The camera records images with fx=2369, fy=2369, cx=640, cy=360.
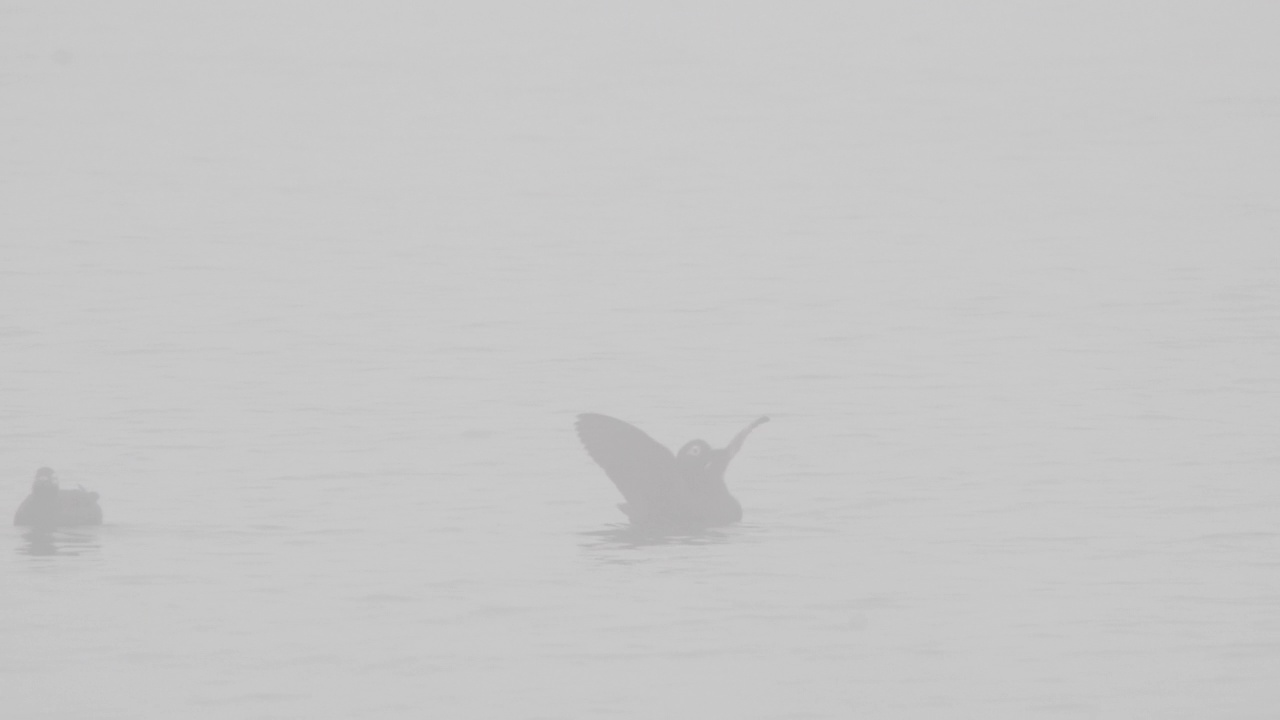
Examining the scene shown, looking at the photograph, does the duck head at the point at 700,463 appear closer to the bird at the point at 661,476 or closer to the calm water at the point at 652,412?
the bird at the point at 661,476

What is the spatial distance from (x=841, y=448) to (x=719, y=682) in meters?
Result: 7.97

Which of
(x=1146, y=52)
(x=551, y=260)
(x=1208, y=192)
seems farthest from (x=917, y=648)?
(x=1146, y=52)

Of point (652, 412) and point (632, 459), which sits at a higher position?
point (652, 412)

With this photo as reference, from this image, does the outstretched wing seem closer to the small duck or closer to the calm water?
the calm water

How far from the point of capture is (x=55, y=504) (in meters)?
15.8

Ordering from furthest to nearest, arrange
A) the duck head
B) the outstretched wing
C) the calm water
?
the outstretched wing → the duck head → the calm water

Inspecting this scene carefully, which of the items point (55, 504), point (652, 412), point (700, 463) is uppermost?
point (652, 412)

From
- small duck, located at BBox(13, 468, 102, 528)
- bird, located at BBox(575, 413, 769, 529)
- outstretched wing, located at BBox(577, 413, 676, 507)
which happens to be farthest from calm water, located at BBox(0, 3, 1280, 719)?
outstretched wing, located at BBox(577, 413, 676, 507)

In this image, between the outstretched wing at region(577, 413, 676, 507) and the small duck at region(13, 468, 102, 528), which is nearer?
the small duck at region(13, 468, 102, 528)

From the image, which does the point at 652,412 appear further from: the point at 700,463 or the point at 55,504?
the point at 55,504

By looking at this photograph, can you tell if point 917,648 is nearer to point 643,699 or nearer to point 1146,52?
point 643,699

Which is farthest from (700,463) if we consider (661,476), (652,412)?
(652,412)

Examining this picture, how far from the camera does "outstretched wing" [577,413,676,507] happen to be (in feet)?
53.6

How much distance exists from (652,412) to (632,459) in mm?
5226
